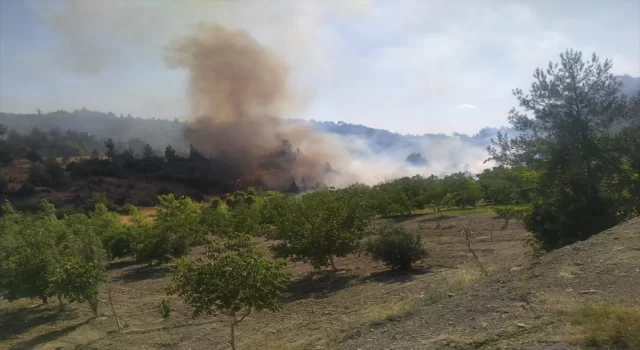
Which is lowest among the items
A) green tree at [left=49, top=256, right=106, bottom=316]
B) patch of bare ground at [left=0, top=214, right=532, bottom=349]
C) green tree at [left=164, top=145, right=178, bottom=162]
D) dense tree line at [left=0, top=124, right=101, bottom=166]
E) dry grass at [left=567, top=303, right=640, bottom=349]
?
patch of bare ground at [left=0, top=214, right=532, bottom=349]

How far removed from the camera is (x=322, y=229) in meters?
18.8

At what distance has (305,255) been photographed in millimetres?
19094

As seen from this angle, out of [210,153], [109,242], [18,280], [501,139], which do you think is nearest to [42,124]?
[210,153]

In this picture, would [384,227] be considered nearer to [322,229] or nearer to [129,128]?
[322,229]

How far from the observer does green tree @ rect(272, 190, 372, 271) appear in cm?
1880

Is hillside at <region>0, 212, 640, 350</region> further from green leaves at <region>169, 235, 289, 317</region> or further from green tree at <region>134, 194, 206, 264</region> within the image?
green tree at <region>134, 194, 206, 264</region>

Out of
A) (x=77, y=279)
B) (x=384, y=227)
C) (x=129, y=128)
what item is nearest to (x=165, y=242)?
(x=77, y=279)

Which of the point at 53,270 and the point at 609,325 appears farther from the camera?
the point at 53,270

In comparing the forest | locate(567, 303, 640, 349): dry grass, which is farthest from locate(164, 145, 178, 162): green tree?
locate(567, 303, 640, 349): dry grass

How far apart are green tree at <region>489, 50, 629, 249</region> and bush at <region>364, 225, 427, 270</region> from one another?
15.9 feet

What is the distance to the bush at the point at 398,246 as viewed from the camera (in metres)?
18.3

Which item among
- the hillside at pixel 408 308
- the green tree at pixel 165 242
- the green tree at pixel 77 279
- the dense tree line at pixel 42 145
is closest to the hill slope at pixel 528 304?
the hillside at pixel 408 308

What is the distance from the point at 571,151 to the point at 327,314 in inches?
335

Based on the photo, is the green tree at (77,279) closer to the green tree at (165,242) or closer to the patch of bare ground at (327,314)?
the patch of bare ground at (327,314)
